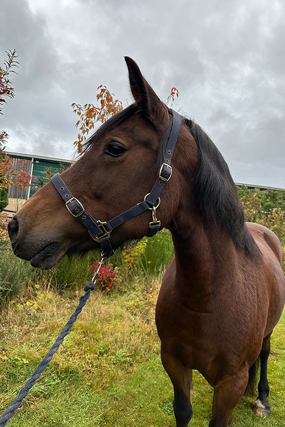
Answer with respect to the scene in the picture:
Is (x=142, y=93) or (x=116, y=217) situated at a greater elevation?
(x=142, y=93)

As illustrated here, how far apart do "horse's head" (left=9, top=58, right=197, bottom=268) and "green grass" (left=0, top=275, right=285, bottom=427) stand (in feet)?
6.91

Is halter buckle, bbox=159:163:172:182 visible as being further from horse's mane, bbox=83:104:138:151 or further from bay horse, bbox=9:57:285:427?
horse's mane, bbox=83:104:138:151

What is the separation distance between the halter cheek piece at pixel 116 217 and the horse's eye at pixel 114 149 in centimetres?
23

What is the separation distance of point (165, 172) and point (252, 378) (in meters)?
2.88

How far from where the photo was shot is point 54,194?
58.4 inches

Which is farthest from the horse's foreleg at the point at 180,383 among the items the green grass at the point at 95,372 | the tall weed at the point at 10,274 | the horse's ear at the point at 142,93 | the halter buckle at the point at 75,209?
the tall weed at the point at 10,274

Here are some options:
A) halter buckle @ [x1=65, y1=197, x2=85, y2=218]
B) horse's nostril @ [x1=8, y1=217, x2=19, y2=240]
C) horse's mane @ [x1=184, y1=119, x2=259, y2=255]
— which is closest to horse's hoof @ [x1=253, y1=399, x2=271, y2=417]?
horse's mane @ [x1=184, y1=119, x2=259, y2=255]

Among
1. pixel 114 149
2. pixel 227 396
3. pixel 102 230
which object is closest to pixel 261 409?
pixel 227 396

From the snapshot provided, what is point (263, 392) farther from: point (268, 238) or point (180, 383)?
point (268, 238)

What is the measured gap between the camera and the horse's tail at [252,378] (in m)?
Result: 3.08

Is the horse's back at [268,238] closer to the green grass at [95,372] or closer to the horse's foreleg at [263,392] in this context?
the horse's foreleg at [263,392]

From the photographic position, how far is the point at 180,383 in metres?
2.19

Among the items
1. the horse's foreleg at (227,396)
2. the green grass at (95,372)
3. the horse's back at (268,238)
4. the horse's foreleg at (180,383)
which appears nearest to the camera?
the horse's foreleg at (227,396)

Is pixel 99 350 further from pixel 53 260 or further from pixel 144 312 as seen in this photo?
pixel 53 260
